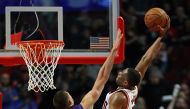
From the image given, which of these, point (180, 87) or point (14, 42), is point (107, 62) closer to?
point (14, 42)

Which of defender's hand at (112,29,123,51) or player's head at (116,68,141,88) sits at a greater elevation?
defender's hand at (112,29,123,51)

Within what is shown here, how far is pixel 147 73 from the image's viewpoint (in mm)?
9773

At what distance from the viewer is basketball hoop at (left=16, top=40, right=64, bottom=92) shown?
5812 millimetres

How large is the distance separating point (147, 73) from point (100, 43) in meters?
3.81

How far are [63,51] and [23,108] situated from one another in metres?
2.51

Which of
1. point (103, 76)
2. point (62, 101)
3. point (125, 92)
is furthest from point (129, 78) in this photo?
point (62, 101)

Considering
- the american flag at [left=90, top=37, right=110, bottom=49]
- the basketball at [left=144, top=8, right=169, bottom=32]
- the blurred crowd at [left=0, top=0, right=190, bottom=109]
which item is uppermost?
the basketball at [left=144, top=8, right=169, bottom=32]

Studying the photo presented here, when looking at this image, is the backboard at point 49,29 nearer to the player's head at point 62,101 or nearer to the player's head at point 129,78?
the player's head at point 129,78

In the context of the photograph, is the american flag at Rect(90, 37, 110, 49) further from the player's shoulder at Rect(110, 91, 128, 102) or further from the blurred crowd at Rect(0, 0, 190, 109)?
the blurred crowd at Rect(0, 0, 190, 109)

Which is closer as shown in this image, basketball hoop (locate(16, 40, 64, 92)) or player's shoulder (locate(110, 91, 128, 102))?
player's shoulder (locate(110, 91, 128, 102))

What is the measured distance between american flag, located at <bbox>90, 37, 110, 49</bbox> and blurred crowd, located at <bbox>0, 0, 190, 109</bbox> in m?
1.09

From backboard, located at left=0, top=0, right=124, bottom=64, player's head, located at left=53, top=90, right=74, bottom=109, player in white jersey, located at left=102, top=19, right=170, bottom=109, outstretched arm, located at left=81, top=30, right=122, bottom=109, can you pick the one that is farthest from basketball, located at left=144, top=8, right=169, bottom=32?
player's head, located at left=53, top=90, right=74, bottom=109

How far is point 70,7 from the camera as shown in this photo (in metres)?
6.57

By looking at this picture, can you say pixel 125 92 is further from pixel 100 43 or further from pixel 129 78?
pixel 100 43
